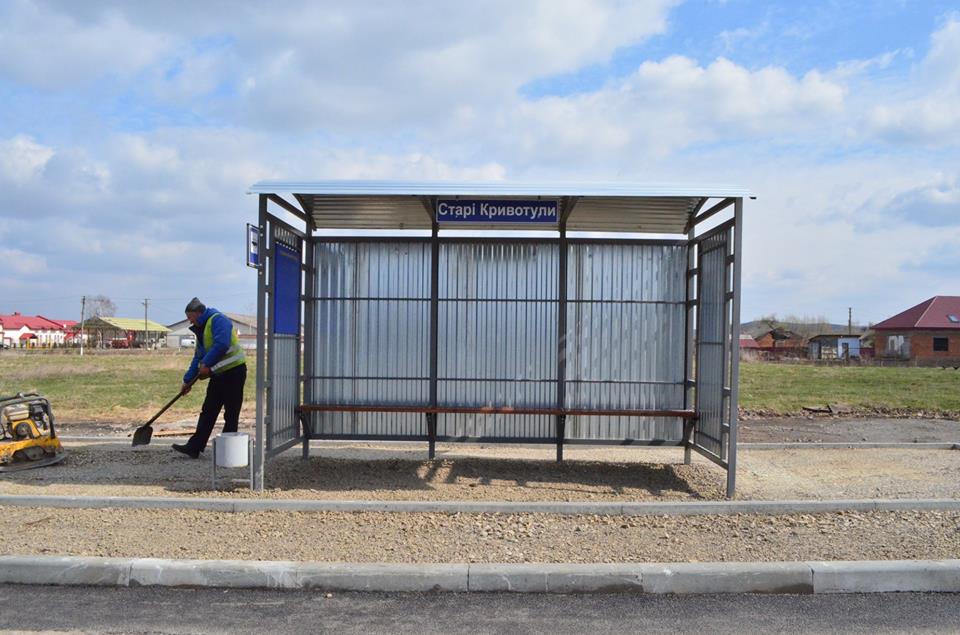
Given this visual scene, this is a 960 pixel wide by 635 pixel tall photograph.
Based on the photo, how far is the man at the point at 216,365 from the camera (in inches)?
352

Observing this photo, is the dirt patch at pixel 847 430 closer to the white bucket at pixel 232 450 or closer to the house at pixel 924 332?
the white bucket at pixel 232 450

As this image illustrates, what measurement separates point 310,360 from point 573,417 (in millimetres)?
3222

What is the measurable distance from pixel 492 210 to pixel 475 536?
3.94m

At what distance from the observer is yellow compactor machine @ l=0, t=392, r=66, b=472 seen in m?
8.66

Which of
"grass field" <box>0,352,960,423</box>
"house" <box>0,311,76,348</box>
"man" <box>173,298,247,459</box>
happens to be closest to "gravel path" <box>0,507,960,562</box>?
"man" <box>173,298,247,459</box>

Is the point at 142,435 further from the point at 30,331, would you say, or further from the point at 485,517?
the point at 30,331

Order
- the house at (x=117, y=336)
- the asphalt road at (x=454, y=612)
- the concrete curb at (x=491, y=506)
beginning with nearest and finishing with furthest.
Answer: the asphalt road at (x=454, y=612) < the concrete curb at (x=491, y=506) < the house at (x=117, y=336)

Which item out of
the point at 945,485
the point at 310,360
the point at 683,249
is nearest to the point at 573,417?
the point at 683,249

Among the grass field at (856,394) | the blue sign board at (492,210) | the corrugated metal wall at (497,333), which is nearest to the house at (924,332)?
the grass field at (856,394)

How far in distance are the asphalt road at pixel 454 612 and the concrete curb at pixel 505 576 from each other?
3.0 inches

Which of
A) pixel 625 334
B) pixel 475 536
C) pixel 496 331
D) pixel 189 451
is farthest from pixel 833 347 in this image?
pixel 475 536

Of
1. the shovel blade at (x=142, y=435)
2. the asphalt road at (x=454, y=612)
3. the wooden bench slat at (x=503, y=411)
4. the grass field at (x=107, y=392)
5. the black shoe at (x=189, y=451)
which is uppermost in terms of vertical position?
the wooden bench slat at (x=503, y=411)

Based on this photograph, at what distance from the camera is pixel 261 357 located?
7855 millimetres

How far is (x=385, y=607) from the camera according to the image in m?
5.09
